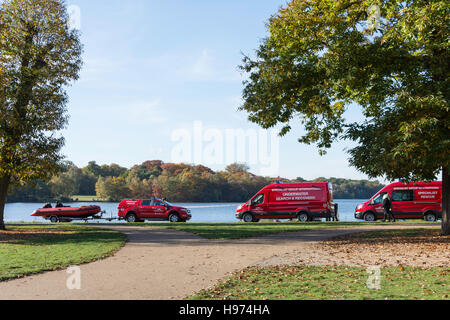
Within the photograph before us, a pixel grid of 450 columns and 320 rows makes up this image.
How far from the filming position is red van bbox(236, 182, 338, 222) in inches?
1075

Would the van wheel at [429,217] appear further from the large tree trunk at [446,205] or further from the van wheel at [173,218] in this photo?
the van wheel at [173,218]

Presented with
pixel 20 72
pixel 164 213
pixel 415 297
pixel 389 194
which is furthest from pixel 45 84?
pixel 389 194

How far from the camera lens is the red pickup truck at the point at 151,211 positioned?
29.0m

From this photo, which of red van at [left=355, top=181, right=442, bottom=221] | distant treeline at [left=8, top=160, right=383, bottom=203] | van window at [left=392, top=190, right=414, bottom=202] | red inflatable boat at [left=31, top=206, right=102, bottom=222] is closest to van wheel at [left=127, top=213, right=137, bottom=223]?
red inflatable boat at [left=31, top=206, right=102, bottom=222]

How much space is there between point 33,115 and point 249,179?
92256mm

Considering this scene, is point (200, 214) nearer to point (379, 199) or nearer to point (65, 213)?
point (65, 213)

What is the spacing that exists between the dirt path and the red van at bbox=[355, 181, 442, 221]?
1454 cm

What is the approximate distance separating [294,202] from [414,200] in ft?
24.8

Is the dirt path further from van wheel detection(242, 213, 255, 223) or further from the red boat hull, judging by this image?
the red boat hull

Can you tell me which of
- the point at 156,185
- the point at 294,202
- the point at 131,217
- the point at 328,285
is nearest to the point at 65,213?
the point at 131,217

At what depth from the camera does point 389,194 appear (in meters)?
27.0

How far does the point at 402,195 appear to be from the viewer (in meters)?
26.9
